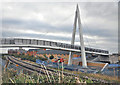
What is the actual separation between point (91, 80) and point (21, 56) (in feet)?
10.0

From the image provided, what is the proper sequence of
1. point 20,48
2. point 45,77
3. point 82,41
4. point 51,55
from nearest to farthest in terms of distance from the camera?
point 45,77, point 20,48, point 51,55, point 82,41

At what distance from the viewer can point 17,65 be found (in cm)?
455

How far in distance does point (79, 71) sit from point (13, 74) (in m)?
A: 2.73

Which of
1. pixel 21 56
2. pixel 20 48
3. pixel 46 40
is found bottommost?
pixel 21 56

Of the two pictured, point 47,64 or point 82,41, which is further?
point 82,41

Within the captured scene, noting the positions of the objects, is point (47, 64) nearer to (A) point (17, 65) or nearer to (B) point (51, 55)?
(B) point (51, 55)

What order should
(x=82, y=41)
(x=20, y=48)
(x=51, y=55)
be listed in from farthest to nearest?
(x=82, y=41) < (x=51, y=55) < (x=20, y=48)

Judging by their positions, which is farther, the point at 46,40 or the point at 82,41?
the point at 82,41

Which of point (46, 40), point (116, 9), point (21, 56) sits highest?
point (116, 9)

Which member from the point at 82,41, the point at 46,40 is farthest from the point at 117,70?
the point at 46,40

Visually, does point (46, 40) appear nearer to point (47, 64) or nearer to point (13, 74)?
point (47, 64)

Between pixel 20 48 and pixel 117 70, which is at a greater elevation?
pixel 20 48

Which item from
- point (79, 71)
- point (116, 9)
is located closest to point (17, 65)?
point (79, 71)

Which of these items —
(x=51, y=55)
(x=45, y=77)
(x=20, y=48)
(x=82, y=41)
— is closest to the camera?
(x=45, y=77)
